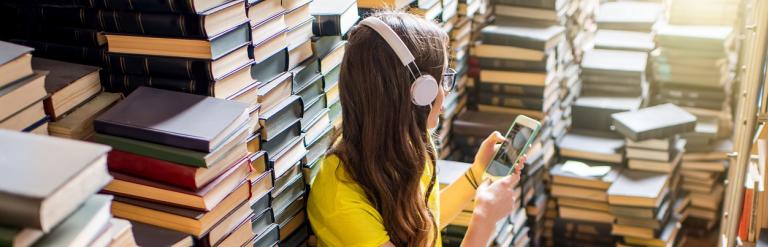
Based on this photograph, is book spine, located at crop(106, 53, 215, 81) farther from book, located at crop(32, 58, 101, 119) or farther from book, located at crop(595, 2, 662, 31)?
book, located at crop(595, 2, 662, 31)

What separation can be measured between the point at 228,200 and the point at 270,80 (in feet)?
0.96

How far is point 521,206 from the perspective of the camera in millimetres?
2924

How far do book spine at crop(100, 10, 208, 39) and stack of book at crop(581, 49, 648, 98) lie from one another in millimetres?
2203

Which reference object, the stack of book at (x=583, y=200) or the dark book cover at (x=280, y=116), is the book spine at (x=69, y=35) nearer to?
the dark book cover at (x=280, y=116)

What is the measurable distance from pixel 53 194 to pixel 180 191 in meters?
0.41

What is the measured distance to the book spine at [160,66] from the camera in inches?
56.1

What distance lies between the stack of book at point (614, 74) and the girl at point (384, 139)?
1.68 metres

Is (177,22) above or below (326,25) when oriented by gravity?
above

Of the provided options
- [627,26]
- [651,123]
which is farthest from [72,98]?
[627,26]

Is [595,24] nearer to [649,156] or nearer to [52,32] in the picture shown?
[649,156]

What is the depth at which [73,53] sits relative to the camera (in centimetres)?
154

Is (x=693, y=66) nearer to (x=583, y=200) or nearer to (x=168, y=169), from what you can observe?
(x=583, y=200)

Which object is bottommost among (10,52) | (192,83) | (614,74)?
(614,74)

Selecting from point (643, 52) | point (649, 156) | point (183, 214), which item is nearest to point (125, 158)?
point (183, 214)
